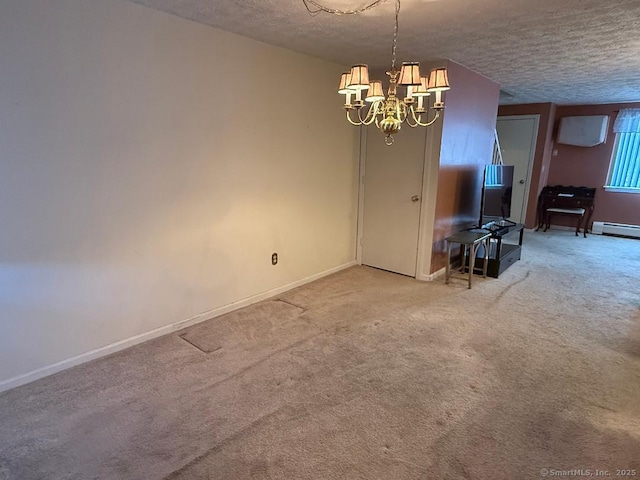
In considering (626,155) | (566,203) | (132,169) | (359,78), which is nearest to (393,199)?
(359,78)

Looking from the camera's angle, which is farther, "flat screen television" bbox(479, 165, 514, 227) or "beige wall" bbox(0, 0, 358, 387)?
"flat screen television" bbox(479, 165, 514, 227)

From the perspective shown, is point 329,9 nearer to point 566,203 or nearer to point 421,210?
point 421,210

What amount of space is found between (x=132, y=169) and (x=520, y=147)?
680 centimetres

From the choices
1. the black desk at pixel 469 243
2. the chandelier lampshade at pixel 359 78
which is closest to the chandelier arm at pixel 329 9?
the chandelier lampshade at pixel 359 78

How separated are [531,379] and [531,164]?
18.7ft

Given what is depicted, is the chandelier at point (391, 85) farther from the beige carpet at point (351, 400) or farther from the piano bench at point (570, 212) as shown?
the piano bench at point (570, 212)

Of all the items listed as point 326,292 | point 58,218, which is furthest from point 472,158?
point 58,218

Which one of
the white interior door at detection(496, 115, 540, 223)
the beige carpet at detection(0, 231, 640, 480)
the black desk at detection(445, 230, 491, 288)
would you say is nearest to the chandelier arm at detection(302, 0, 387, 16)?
the beige carpet at detection(0, 231, 640, 480)

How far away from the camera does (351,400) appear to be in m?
2.19

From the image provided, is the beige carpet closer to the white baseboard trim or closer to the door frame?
the white baseboard trim

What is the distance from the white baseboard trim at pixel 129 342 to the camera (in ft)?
7.52

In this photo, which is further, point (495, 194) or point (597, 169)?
point (597, 169)

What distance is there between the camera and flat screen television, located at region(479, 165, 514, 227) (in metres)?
4.55

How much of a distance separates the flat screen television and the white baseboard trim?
2443 mm
